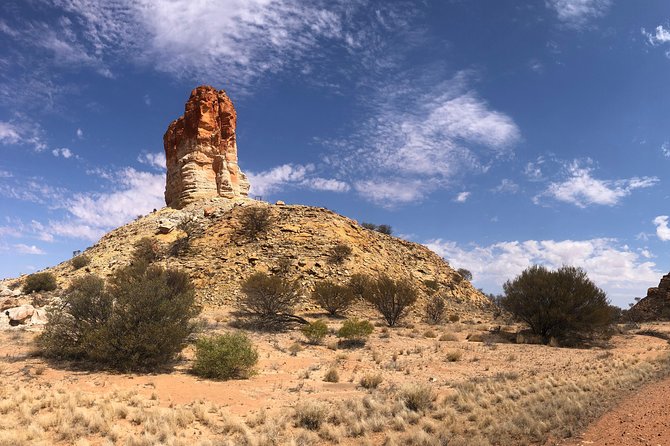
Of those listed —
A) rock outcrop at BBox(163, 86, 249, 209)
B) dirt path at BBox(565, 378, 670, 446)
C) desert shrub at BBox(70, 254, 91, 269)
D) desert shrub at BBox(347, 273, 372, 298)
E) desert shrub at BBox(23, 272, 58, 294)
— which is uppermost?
rock outcrop at BBox(163, 86, 249, 209)

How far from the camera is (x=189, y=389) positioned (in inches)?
423

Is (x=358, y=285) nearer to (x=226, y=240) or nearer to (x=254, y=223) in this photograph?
(x=254, y=223)

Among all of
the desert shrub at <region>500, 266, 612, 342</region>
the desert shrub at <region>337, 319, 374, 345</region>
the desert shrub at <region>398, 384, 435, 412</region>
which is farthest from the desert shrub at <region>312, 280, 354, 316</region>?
the desert shrub at <region>398, 384, 435, 412</region>

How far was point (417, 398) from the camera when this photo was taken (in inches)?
368

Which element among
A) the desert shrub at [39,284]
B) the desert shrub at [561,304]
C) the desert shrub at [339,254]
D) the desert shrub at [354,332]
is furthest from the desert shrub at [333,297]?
the desert shrub at [39,284]

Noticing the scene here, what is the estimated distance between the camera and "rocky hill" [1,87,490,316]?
3350cm

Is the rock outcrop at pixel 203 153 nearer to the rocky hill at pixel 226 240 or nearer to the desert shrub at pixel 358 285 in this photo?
the rocky hill at pixel 226 240

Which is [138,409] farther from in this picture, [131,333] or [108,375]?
[131,333]

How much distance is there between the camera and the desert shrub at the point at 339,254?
114ft

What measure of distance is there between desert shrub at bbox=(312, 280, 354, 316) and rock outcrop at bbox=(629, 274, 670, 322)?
79.8 feet

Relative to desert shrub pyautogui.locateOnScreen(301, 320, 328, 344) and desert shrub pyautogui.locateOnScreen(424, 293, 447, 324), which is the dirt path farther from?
desert shrub pyautogui.locateOnScreen(424, 293, 447, 324)

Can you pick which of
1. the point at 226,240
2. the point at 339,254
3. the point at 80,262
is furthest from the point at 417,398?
the point at 80,262

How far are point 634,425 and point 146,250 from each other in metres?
37.5

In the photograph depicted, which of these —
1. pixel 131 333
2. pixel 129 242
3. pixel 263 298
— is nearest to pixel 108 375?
pixel 131 333
